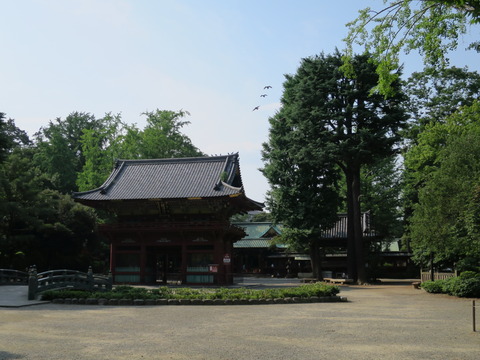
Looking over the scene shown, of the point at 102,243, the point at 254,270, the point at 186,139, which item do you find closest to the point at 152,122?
the point at 186,139

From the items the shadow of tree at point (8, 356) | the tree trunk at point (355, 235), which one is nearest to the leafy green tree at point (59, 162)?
the tree trunk at point (355, 235)

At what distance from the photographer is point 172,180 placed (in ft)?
123

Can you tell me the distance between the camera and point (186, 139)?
59375 millimetres

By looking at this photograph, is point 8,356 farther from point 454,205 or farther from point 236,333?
point 454,205

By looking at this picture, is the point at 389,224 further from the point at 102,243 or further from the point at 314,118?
the point at 102,243

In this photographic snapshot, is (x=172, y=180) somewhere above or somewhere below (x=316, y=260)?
above

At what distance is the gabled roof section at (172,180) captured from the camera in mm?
34784

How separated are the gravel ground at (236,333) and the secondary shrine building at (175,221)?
1545 centimetres

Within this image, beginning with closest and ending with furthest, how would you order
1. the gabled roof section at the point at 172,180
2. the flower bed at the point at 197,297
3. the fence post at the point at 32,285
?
the flower bed at the point at 197,297 → the fence post at the point at 32,285 → the gabled roof section at the point at 172,180

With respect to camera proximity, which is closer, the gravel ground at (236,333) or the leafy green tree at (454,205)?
the gravel ground at (236,333)

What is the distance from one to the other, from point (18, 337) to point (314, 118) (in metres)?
31.5

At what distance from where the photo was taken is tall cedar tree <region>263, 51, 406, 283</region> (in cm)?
3822

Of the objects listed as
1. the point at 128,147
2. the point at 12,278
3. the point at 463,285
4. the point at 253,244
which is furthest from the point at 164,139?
the point at 463,285

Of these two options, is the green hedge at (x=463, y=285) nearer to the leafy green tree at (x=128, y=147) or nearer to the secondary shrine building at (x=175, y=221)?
the secondary shrine building at (x=175, y=221)
